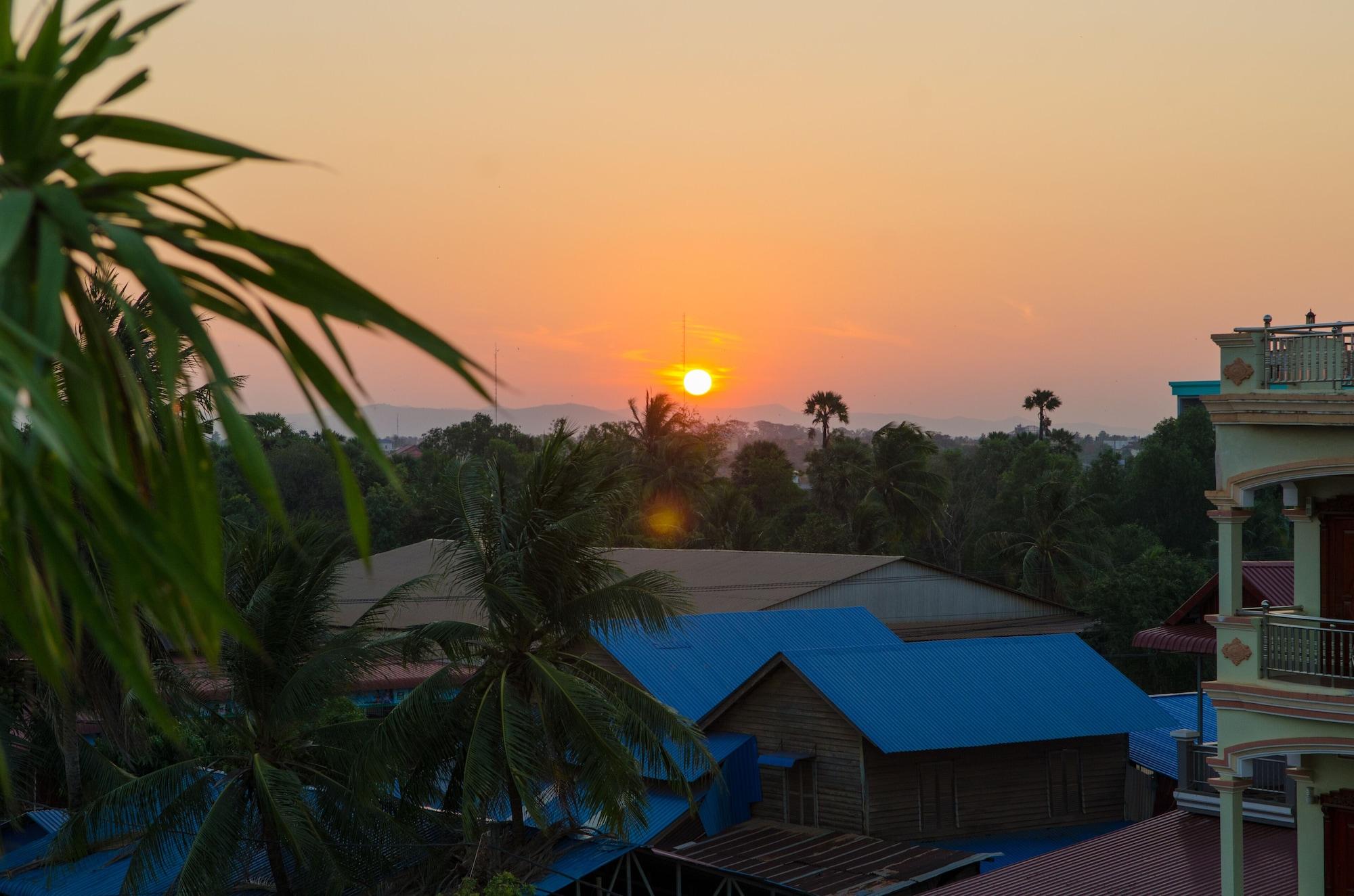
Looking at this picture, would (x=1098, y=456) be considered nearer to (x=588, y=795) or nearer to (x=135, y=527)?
(x=588, y=795)

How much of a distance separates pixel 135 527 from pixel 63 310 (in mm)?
486

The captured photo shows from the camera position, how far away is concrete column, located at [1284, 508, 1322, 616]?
15703mm

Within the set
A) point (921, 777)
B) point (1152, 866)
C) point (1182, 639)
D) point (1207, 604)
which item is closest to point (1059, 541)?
point (921, 777)

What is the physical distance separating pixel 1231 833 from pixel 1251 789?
430 centimetres

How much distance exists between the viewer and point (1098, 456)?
7569 centimetres

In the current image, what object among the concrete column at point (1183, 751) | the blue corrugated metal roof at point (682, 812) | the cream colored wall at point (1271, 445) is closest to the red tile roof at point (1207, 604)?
A: the concrete column at point (1183, 751)

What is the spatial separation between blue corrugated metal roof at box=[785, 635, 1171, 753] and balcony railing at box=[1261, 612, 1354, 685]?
7.88 meters

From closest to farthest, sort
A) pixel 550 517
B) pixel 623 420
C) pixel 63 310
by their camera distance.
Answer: pixel 63 310, pixel 550 517, pixel 623 420

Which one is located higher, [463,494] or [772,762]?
[463,494]

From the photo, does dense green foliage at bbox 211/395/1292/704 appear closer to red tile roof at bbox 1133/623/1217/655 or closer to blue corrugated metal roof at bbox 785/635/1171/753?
blue corrugated metal roof at bbox 785/635/1171/753

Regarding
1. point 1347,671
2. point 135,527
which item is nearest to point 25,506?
point 135,527

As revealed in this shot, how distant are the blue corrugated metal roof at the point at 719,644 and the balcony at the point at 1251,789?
27.5ft

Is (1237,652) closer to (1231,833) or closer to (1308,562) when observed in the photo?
(1308,562)

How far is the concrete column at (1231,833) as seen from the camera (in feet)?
50.9
